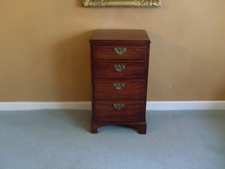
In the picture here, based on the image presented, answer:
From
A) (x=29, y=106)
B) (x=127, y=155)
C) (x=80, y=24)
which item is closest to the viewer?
(x=127, y=155)

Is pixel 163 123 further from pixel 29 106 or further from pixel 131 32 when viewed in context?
pixel 29 106

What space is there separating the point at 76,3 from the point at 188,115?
1.46 m

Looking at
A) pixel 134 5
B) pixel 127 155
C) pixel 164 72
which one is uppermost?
pixel 134 5

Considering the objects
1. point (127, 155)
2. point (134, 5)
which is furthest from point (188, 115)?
point (134, 5)

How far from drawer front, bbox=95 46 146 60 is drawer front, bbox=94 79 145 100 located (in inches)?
7.9

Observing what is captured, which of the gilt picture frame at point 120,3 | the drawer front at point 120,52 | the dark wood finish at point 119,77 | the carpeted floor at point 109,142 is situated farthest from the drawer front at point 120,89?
the gilt picture frame at point 120,3

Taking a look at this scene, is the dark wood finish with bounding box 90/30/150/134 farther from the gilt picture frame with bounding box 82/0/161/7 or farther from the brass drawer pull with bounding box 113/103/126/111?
the gilt picture frame with bounding box 82/0/161/7

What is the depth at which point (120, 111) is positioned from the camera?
2.61 m

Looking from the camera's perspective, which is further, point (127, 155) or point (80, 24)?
point (80, 24)

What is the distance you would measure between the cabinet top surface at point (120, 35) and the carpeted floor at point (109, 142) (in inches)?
31.2

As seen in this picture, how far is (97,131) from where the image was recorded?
2.65 metres

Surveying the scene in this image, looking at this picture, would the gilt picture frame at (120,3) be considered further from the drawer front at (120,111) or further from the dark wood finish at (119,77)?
the drawer front at (120,111)

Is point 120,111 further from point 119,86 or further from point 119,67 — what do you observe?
point 119,67

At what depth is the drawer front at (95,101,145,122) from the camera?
259cm
